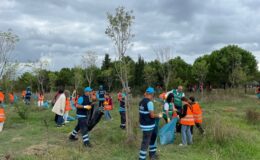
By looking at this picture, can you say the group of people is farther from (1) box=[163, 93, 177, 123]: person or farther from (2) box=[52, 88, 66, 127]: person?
(2) box=[52, 88, 66, 127]: person

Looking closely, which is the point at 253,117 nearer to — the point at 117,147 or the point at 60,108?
the point at 117,147

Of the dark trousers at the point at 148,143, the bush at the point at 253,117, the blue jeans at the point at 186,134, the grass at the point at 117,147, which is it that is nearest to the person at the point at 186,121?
the blue jeans at the point at 186,134

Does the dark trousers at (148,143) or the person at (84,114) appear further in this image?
the person at (84,114)

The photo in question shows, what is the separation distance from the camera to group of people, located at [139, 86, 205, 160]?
6344 millimetres

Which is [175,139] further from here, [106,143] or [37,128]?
[37,128]

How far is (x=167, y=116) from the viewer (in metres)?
8.25

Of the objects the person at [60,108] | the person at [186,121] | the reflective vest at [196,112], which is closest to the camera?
the person at [186,121]

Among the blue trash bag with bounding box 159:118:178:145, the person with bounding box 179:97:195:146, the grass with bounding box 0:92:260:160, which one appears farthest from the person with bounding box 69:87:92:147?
the person with bounding box 179:97:195:146

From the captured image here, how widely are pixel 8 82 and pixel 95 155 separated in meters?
16.6

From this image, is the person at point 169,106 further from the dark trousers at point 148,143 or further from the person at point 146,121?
the person at point 146,121

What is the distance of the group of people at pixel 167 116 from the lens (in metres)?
6.34

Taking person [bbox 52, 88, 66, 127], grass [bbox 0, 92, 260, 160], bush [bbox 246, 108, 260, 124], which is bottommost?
grass [bbox 0, 92, 260, 160]

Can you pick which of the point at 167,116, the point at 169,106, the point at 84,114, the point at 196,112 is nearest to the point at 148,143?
the point at 167,116

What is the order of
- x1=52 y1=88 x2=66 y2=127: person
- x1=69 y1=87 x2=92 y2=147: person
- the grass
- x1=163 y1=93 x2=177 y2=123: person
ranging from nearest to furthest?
the grass
x1=69 y1=87 x2=92 y2=147: person
x1=163 y1=93 x2=177 y2=123: person
x1=52 y1=88 x2=66 y2=127: person
